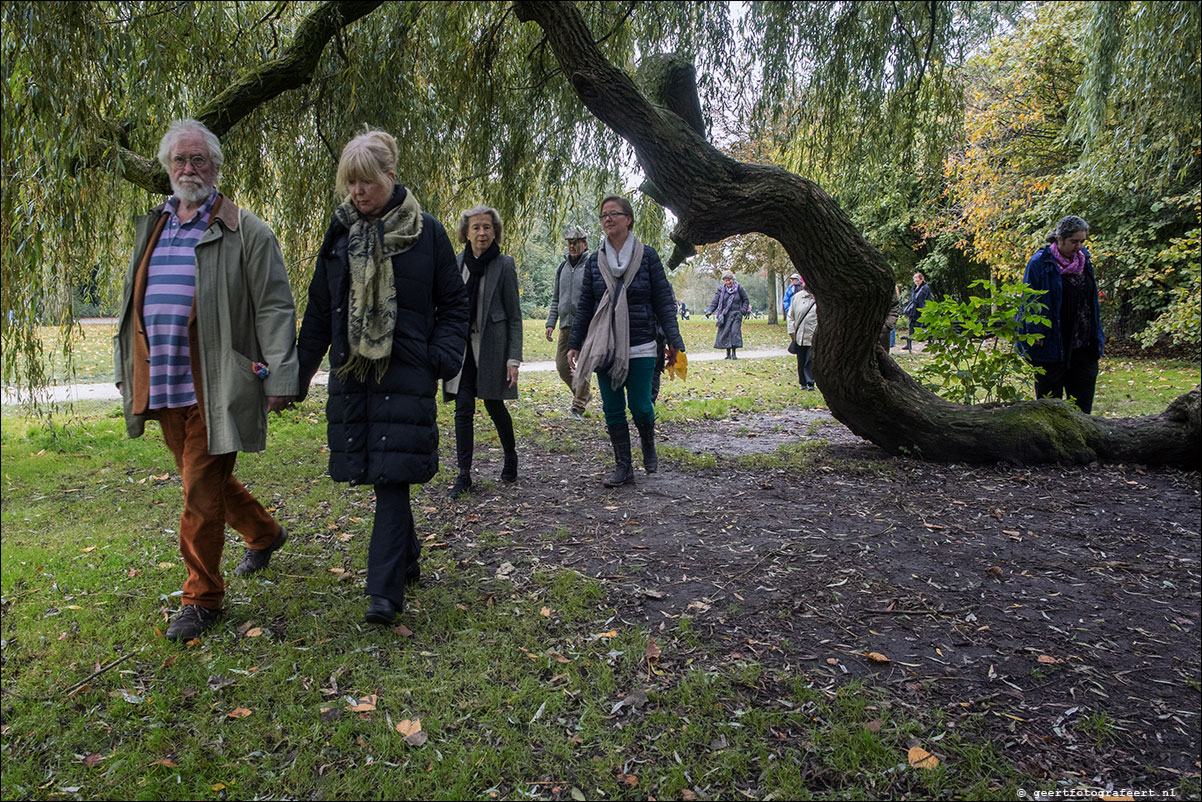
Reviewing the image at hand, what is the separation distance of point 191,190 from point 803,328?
9201mm

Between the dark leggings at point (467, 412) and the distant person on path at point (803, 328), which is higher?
the distant person on path at point (803, 328)

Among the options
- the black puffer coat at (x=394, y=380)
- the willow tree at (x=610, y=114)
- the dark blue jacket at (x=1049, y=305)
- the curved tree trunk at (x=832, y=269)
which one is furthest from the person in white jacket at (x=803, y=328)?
the black puffer coat at (x=394, y=380)

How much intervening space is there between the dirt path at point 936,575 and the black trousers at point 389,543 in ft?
2.78

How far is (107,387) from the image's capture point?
38.0 feet

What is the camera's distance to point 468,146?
23.3 ft

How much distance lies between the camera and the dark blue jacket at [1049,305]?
6.15 meters

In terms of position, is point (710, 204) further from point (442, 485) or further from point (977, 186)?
point (977, 186)

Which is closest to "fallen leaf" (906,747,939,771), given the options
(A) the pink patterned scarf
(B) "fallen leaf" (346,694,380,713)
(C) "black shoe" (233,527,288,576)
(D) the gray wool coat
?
(B) "fallen leaf" (346,694,380,713)

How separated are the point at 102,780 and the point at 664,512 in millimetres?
3312

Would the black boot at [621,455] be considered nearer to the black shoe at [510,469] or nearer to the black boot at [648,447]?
the black boot at [648,447]

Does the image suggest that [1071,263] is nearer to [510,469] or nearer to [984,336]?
[984,336]

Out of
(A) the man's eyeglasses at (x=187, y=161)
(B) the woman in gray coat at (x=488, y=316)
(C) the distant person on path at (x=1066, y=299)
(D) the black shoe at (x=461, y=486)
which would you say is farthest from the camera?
(C) the distant person on path at (x=1066, y=299)

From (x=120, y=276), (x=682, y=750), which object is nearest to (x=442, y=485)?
(x=120, y=276)

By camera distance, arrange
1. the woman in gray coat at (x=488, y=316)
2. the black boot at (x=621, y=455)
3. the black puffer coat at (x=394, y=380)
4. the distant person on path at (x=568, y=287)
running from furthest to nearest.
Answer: the distant person on path at (x=568, y=287) → the black boot at (x=621, y=455) → the woman in gray coat at (x=488, y=316) → the black puffer coat at (x=394, y=380)
